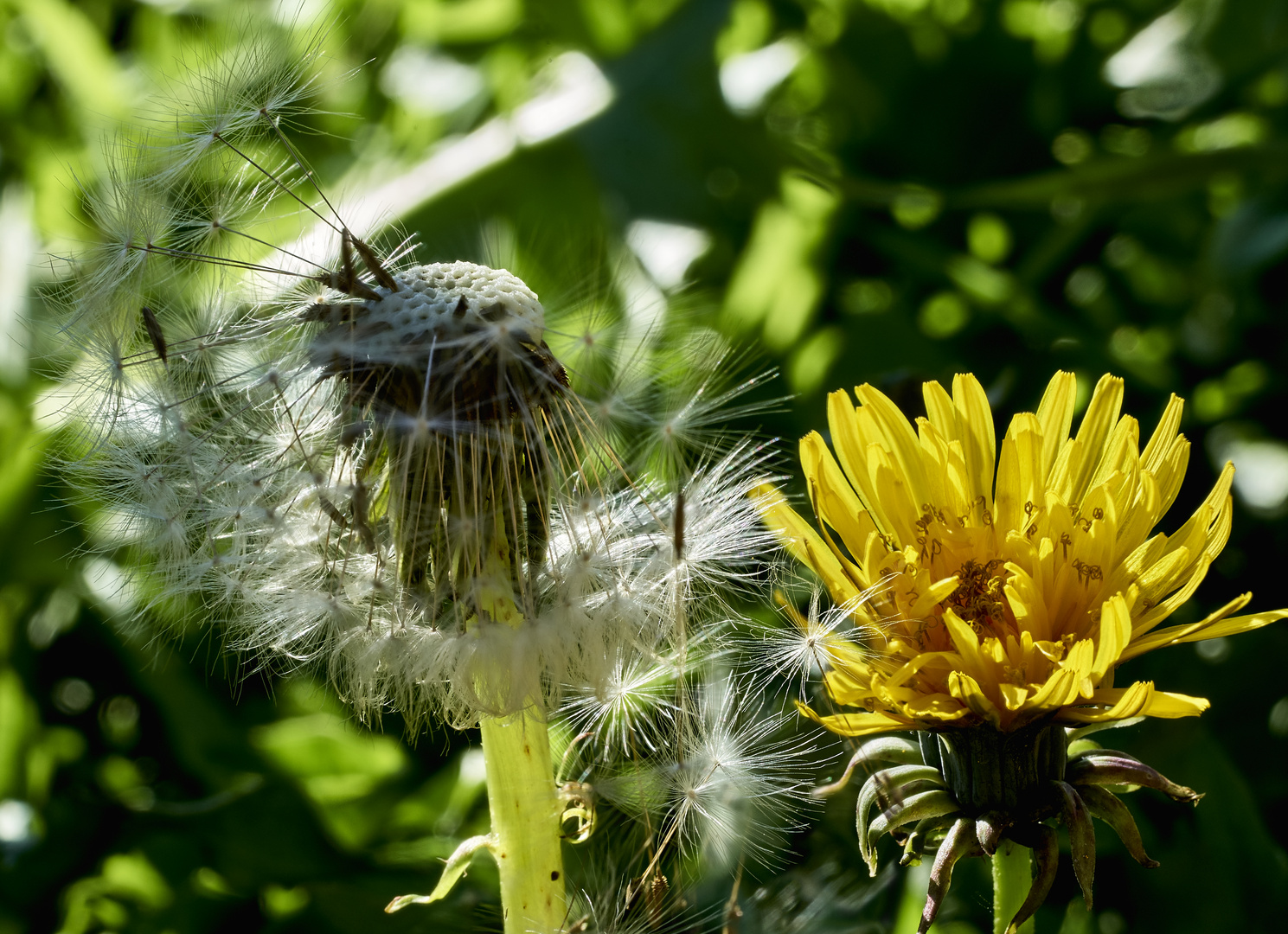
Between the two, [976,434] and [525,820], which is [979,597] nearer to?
[976,434]

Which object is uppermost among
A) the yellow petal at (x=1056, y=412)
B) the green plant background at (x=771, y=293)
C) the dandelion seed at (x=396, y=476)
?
the dandelion seed at (x=396, y=476)

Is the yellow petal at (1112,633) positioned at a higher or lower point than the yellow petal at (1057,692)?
higher

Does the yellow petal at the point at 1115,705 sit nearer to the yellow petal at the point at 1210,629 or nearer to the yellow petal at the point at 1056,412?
the yellow petal at the point at 1210,629

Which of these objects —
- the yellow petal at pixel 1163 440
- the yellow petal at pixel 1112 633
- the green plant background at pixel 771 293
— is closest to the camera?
the yellow petal at pixel 1112 633

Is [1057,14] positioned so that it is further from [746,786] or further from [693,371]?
[746,786]

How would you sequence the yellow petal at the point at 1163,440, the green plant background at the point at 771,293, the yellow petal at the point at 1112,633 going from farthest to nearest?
1. the green plant background at the point at 771,293
2. the yellow petal at the point at 1163,440
3. the yellow petal at the point at 1112,633

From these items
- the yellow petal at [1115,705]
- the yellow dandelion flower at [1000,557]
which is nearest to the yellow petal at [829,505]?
the yellow dandelion flower at [1000,557]

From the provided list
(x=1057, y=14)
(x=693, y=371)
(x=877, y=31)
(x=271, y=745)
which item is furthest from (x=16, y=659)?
(x=1057, y=14)
